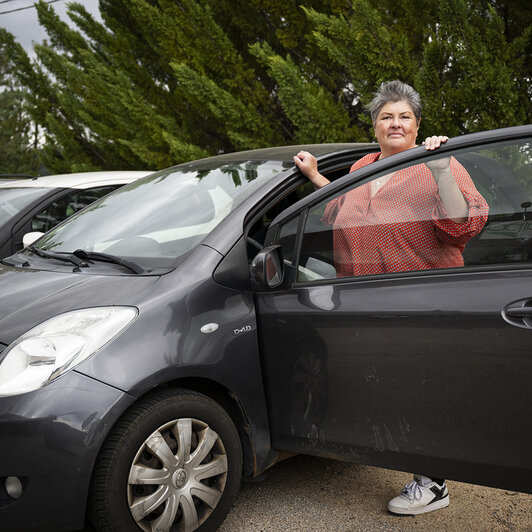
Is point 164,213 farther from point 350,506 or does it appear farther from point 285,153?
point 350,506

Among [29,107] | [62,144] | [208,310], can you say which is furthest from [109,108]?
[208,310]

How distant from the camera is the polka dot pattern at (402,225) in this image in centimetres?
242

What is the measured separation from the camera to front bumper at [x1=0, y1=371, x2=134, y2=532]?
2125mm

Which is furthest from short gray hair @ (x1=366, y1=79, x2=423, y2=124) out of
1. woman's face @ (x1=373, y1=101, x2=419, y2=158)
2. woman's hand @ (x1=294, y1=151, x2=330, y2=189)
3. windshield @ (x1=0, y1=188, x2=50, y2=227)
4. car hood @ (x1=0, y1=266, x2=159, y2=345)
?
windshield @ (x1=0, y1=188, x2=50, y2=227)

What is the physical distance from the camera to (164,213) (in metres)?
3.08

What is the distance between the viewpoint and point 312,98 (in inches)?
256

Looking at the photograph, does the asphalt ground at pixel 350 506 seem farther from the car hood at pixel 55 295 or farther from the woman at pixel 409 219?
the woman at pixel 409 219

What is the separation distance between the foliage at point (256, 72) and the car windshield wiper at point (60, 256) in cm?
370

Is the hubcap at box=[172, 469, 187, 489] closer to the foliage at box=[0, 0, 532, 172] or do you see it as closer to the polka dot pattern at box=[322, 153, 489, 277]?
the polka dot pattern at box=[322, 153, 489, 277]

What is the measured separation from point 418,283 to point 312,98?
445cm

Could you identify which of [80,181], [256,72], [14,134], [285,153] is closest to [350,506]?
[285,153]

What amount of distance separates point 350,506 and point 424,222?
4.20 feet

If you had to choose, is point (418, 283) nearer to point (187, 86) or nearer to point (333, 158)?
point (333, 158)

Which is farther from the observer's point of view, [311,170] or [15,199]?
[15,199]
